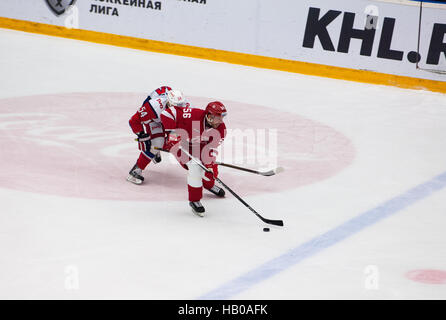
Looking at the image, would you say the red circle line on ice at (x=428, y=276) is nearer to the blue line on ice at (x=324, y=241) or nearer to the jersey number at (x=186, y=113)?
the blue line on ice at (x=324, y=241)

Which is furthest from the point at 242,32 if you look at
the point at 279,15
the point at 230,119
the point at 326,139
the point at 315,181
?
the point at 315,181

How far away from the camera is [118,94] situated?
32.0ft

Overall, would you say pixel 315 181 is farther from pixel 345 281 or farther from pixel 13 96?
pixel 13 96

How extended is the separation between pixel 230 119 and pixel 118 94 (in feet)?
5.38

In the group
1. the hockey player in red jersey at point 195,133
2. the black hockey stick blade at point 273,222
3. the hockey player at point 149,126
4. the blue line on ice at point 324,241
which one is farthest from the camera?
the hockey player at point 149,126

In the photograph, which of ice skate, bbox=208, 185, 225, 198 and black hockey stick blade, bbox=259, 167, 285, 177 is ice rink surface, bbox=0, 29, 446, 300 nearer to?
ice skate, bbox=208, 185, 225, 198

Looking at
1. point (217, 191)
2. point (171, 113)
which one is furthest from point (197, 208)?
point (171, 113)

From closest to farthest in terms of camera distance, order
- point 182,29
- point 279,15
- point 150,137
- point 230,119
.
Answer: point 150,137 < point 230,119 < point 279,15 < point 182,29

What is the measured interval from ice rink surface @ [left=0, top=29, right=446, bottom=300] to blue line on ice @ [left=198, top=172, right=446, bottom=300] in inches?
0.6

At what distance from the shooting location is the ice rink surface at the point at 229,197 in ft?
16.6

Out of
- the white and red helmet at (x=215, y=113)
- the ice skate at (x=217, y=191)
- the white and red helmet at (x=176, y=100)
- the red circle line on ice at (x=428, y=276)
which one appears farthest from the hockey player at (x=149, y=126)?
Answer: the red circle line on ice at (x=428, y=276)

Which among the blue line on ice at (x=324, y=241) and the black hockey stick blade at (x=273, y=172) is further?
the black hockey stick blade at (x=273, y=172)

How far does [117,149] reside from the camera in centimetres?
775

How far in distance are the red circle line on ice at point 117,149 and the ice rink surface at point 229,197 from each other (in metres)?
0.02
